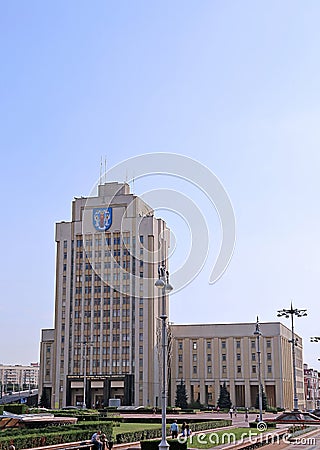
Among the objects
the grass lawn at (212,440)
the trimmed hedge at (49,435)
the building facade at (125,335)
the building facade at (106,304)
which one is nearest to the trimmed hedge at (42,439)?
the trimmed hedge at (49,435)

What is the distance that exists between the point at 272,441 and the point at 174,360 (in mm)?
73418

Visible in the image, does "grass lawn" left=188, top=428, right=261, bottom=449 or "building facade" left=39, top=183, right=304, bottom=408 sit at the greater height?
"building facade" left=39, top=183, right=304, bottom=408

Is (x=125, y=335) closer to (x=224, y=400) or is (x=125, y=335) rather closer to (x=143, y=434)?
(x=224, y=400)

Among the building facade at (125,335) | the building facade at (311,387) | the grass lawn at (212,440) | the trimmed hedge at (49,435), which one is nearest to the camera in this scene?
the trimmed hedge at (49,435)

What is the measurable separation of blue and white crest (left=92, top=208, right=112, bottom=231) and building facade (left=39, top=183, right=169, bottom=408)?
163 mm

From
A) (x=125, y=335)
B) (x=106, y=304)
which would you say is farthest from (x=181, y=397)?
(x=106, y=304)

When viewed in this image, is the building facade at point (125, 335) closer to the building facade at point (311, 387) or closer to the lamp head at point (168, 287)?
the building facade at point (311, 387)

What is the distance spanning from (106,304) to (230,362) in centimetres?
2289

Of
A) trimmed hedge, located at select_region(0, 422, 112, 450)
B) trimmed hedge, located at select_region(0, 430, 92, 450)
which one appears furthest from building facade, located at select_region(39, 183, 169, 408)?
trimmed hedge, located at select_region(0, 430, 92, 450)

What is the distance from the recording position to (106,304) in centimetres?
9662

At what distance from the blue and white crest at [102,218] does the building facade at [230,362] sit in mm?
21888

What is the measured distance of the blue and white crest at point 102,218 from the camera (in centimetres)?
9800

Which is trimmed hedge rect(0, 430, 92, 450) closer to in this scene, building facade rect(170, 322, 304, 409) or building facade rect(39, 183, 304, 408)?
building facade rect(39, 183, 304, 408)

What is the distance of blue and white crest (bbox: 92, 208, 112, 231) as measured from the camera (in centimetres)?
9800
